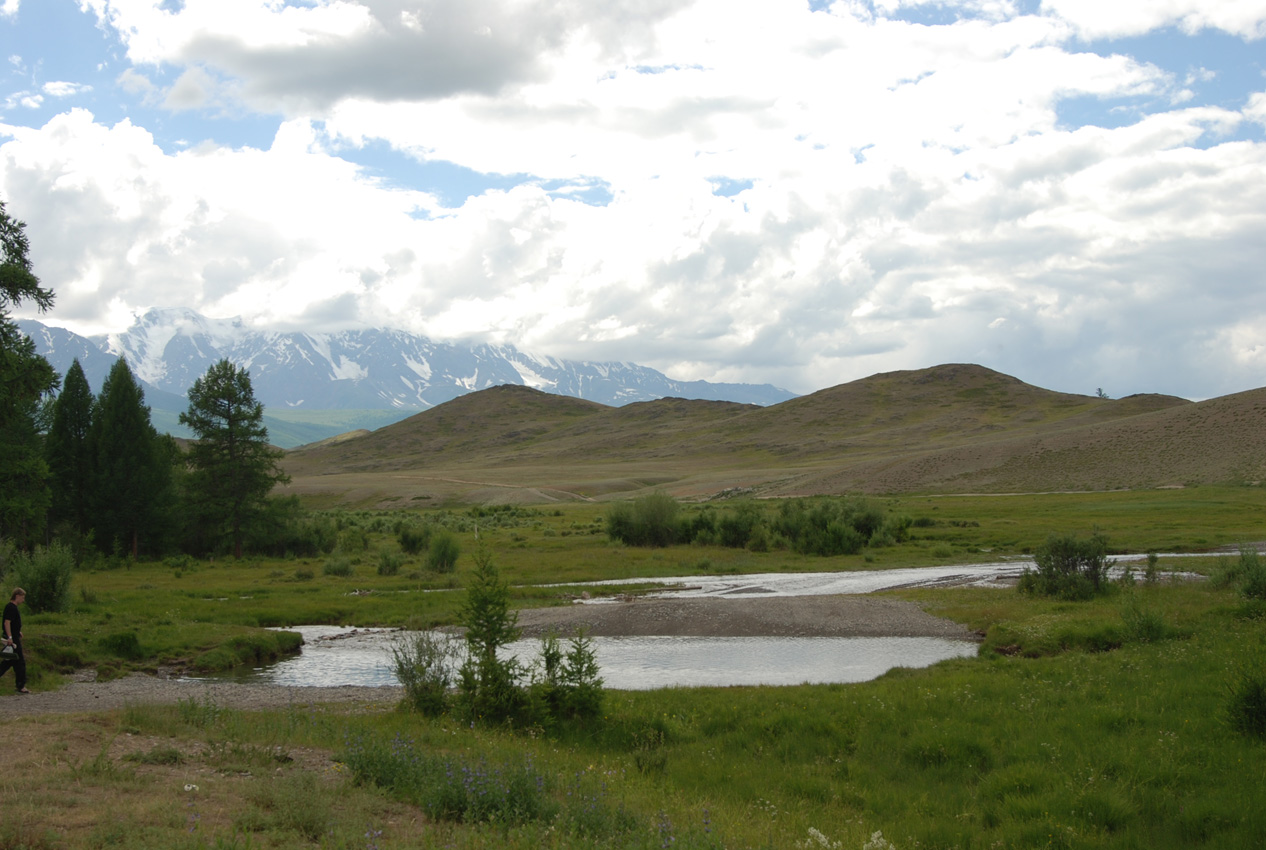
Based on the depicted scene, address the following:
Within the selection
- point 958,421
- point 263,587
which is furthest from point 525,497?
point 958,421

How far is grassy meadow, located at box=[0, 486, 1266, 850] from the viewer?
867 centimetres

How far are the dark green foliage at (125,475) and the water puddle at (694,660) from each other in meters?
32.4

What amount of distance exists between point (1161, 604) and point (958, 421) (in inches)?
6908

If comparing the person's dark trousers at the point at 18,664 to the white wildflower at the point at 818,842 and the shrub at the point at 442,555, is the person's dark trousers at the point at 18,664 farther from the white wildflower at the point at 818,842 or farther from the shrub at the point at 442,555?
the shrub at the point at 442,555

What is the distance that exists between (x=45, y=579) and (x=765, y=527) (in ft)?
131

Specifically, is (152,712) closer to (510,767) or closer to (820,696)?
(510,767)

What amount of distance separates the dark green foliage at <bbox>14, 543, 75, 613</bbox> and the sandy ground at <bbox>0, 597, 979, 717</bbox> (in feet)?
23.1

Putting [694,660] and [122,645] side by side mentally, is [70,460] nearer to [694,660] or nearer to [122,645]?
[122,645]

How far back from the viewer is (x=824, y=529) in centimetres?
5272

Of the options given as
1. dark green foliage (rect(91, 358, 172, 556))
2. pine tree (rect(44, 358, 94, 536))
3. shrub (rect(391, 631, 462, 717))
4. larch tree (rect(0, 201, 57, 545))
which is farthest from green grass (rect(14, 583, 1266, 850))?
pine tree (rect(44, 358, 94, 536))

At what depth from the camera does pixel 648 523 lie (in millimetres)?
56312

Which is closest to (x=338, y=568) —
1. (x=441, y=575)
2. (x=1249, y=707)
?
(x=441, y=575)

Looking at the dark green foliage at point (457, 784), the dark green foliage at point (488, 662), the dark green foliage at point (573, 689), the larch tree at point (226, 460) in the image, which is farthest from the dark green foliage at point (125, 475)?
the dark green foliage at point (457, 784)

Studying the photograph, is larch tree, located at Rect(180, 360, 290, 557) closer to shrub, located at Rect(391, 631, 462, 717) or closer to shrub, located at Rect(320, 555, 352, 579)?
shrub, located at Rect(320, 555, 352, 579)
